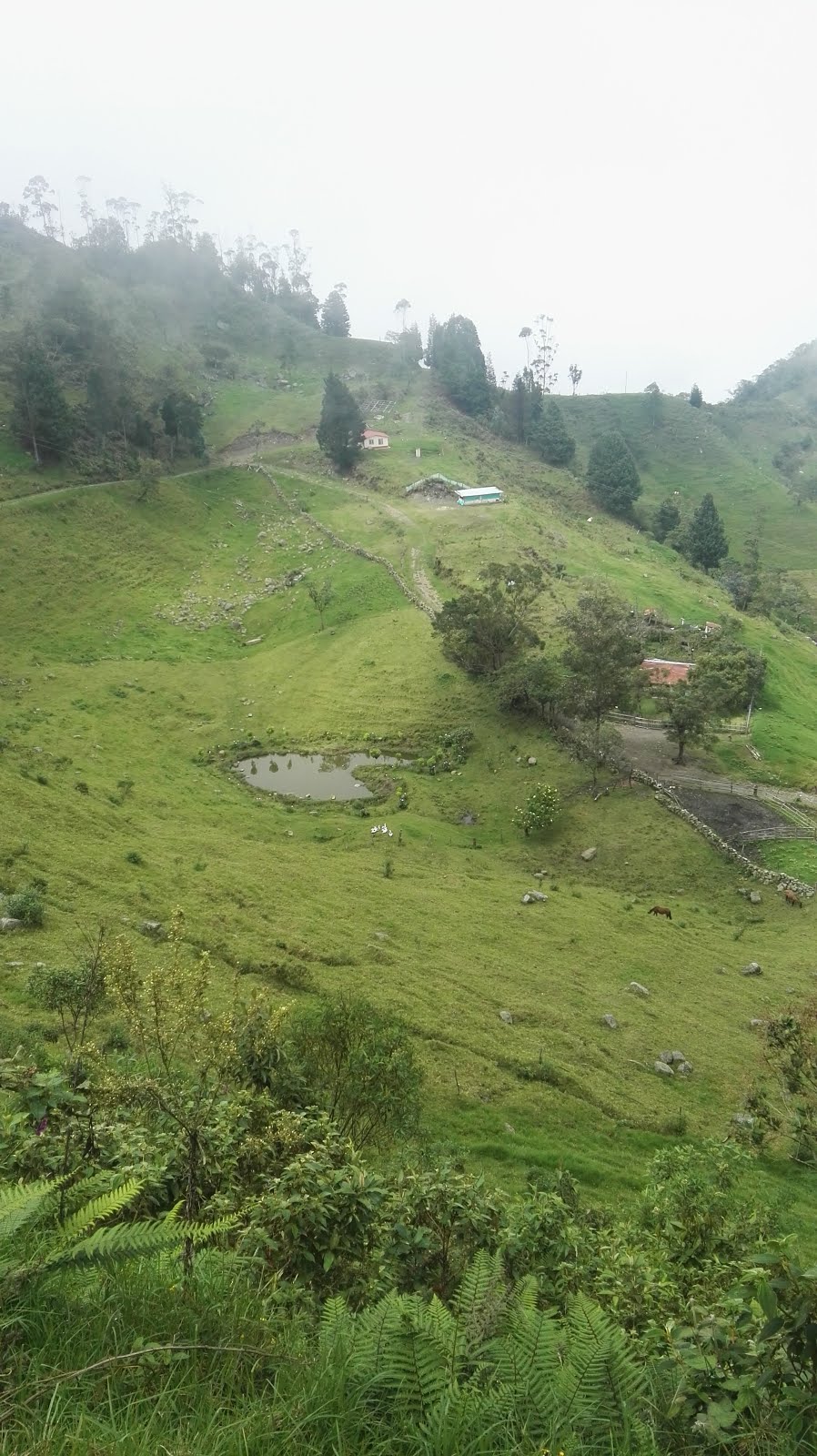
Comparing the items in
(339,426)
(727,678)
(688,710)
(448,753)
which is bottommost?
(448,753)

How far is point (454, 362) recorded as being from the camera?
12138cm

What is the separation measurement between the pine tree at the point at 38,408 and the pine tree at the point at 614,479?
60.6 metres

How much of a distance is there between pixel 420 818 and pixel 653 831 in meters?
10.6

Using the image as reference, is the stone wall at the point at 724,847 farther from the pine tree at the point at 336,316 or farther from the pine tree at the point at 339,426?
the pine tree at the point at 336,316

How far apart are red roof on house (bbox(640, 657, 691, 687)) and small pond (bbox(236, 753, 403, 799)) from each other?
599 inches

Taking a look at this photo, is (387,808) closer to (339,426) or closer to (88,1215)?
(88,1215)

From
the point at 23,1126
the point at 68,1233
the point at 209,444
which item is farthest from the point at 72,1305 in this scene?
the point at 209,444

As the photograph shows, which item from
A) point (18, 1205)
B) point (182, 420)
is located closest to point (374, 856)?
point (18, 1205)

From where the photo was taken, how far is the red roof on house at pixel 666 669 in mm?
43013

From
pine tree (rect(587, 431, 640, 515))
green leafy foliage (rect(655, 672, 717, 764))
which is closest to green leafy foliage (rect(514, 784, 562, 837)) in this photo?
green leafy foliage (rect(655, 672, 717, 764))

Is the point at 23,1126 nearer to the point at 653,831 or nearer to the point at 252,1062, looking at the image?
the point at 252,1062

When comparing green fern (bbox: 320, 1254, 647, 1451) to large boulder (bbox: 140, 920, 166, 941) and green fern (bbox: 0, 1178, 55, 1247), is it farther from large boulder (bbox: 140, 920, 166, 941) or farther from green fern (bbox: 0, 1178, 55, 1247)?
large boulder (bbox: 140, 920, 166, 941)

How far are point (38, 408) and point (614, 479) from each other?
64.0 metres

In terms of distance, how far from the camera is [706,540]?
276 ft
